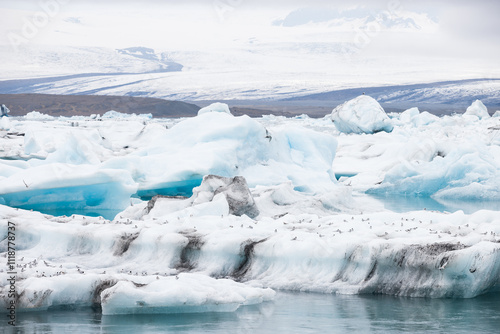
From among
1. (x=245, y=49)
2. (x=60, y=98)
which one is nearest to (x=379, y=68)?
(x=245, y=49)

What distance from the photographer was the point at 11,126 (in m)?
32.9

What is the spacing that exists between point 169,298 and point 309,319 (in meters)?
1.25

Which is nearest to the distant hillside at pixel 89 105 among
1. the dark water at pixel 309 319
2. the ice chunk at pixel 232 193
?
the ice chunk at pixel 232 193

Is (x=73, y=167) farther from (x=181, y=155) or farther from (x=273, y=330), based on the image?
(x=273, y=330)

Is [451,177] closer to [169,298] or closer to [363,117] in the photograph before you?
[363,117]

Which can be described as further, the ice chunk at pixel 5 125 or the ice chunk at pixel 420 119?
the ice chunk at pixel 420 119

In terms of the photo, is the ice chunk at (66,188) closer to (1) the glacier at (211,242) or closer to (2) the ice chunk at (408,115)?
(1) the glacier at (211,242)

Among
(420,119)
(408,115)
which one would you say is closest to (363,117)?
(420,119)

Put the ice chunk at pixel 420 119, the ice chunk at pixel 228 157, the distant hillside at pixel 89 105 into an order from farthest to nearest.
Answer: the distant hillside at pixel 89 105 < the ice chunk at pixel 420 119 < the ice chunk at pixel 228 157

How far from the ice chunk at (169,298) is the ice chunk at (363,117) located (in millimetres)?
26579

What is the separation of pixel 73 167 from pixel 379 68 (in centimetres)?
9809

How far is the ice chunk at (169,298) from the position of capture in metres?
5.79

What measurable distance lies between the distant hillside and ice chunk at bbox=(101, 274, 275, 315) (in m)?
58.4

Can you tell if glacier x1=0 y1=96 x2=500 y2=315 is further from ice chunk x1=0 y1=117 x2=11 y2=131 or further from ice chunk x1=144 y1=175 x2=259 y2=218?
ice chunk x1=0 y1=117 x2=11 y2=131
